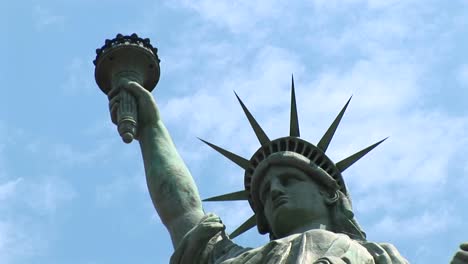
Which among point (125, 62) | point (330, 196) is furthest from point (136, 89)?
point (330, 196)

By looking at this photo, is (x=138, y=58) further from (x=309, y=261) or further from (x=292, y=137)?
(x=309, y=261)

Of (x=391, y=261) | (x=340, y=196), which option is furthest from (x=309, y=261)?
(x=340, y=196)

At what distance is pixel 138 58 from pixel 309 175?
252cm

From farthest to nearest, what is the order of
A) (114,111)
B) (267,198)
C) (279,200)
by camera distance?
(114,111)
(267,198)
(279,200)

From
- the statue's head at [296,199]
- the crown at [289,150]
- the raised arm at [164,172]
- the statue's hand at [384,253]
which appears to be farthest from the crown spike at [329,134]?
the statue's hand at [384,253]

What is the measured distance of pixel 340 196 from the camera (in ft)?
50.4

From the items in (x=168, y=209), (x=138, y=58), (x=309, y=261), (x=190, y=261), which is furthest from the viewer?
(x=138, y=58)

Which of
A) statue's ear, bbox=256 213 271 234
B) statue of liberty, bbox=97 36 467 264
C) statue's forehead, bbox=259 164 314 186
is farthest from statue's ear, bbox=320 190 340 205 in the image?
statue's ear, bbox=256 213 271 234

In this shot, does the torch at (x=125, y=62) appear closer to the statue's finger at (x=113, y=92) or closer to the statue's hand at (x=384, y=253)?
the statue's finger at (x=113, y=92)

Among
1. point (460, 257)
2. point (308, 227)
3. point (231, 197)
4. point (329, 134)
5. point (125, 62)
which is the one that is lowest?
point (460, 257)

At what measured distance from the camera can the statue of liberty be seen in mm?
13930

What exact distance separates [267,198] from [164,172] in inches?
46.3

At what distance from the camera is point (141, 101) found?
636 inches

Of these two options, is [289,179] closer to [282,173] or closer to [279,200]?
[282,173]
